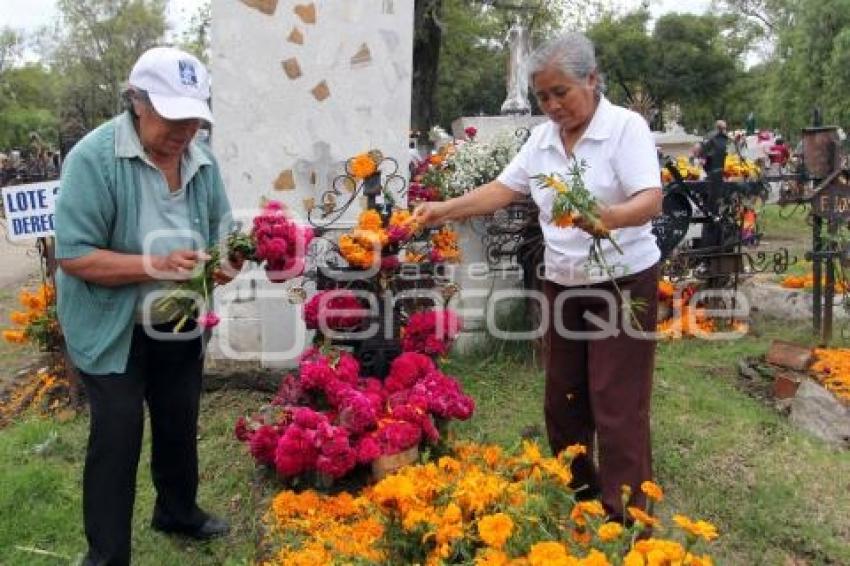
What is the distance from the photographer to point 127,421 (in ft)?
9.03

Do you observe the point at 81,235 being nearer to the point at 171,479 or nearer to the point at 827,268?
the point at 171,479

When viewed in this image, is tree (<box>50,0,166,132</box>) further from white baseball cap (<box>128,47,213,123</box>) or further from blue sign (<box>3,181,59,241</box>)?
white baseball cap (<box>128,47,213,123</box>)

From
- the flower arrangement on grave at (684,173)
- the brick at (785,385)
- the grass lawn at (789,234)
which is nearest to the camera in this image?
the brick at (785,385)

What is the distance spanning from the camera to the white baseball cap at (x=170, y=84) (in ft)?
8.41

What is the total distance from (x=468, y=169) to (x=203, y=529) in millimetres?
3500

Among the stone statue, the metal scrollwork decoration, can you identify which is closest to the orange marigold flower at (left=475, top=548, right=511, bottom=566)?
the metal scrollwork decoration

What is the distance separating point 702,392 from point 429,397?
230 cm

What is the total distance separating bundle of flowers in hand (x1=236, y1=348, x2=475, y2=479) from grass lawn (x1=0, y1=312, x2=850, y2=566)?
0.27m

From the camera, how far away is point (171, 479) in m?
3.26

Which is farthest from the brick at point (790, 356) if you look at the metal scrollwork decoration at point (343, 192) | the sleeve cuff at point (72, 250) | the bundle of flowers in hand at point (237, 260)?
the sleeve cuff at point (72, 250)

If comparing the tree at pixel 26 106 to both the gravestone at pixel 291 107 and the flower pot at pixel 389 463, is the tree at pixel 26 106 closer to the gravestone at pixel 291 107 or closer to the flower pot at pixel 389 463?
the gravestone at pixel 291 107

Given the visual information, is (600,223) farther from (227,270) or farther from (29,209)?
(29,209)

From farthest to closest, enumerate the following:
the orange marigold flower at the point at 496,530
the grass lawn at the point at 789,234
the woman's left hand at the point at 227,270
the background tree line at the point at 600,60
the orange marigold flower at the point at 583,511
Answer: the background tree line at the point at 600,60 < the grass lawn at the point at 789,234 < the woman's left hand at the point at 227,270 < the orange marigold flower at the point at 583,511 < the orange marigold flower at the point at 496,530

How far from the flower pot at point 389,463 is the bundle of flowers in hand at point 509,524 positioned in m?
0.65
